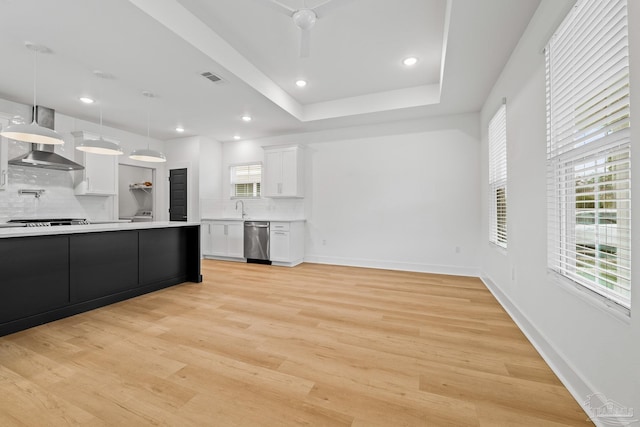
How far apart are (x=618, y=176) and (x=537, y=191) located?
34.5 inches

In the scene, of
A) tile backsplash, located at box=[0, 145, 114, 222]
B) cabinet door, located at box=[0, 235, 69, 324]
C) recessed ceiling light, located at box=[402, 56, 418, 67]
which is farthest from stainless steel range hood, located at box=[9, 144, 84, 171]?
recessed ceiling light, located at box=[402, 56, 418, 67]

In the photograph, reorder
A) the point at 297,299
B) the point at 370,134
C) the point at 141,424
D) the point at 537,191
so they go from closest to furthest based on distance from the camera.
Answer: the point at 141,424, the point at 537,191, the point at 297,299, the point at 370,134

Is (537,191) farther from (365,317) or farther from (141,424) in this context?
(141,424)

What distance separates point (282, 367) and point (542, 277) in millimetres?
2109

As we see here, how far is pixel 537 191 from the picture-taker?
2191 mm

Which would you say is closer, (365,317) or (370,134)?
(365,317)

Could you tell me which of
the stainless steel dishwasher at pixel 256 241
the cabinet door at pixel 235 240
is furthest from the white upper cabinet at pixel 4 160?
the stainless steel dishwasher at pixel 256 241

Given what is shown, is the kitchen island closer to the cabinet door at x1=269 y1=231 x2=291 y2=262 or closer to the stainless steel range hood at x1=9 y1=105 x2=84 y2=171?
the cabinet door at x1=269 y1=231 x2=291 y2=262

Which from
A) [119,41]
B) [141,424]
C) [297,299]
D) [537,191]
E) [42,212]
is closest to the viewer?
[141,424]

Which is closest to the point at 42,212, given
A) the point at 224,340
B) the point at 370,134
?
the point at 224,340

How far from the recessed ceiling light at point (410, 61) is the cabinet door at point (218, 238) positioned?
447 centimetres

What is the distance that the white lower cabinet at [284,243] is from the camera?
5143 mm

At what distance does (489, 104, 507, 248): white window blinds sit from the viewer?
3.20 meters

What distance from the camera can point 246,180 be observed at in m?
6.29
